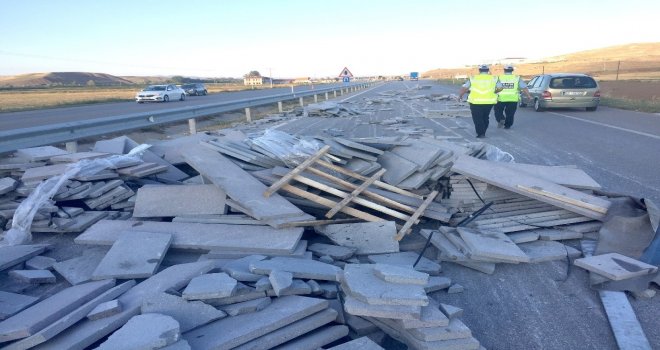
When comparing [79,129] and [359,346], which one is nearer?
[359,346]

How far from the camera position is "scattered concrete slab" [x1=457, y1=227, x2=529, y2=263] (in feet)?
12.4

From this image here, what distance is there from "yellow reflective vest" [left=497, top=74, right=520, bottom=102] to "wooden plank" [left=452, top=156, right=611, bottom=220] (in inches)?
312

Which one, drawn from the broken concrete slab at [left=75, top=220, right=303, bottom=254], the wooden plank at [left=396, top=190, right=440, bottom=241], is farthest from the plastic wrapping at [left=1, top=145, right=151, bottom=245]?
the wooden plank at [left=396, top=190, right=440, bottom=241]

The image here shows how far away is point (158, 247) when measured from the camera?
3.90 metres

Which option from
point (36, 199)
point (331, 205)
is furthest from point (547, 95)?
point (36, 199)

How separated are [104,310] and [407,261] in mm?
2606

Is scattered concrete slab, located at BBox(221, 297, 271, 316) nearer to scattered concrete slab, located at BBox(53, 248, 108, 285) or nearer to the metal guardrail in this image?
scattered concrete slab, located at BBox(53, 248, 108, 285)

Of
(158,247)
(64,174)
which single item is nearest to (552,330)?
(158,247)

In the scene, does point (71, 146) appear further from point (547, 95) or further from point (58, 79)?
point (58, 79)

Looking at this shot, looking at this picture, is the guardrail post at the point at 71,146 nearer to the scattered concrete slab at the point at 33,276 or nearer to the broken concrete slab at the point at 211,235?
the broken concrete slab at the point at 211,235

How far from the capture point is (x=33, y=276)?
3.80m

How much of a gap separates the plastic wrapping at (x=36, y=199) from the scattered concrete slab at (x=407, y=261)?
12.9 feet

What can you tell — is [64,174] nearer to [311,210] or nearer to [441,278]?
[311,210]

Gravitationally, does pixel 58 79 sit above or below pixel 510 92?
above
